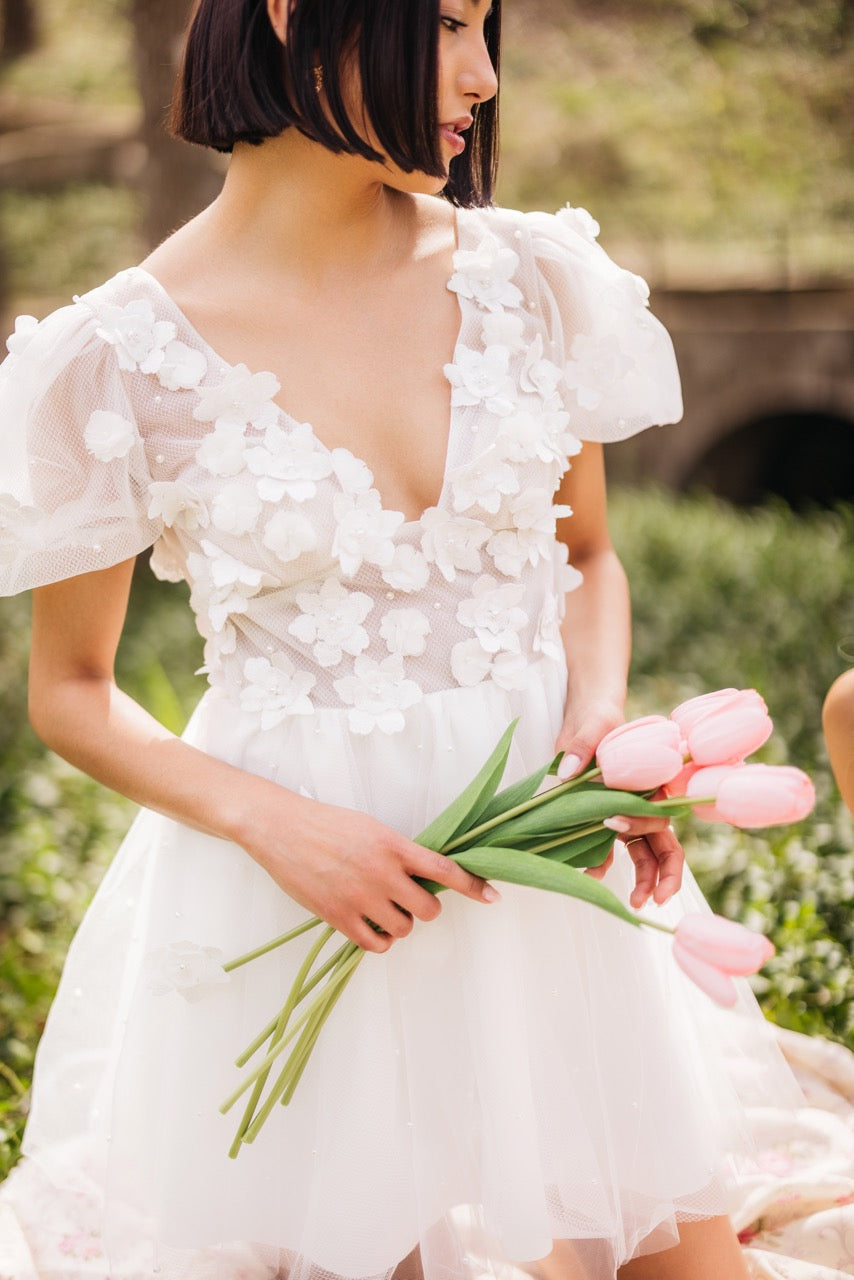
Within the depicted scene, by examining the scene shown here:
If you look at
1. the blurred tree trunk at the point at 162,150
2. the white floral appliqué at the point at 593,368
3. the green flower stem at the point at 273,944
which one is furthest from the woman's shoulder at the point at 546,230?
the blurred tree trunk at the point at 162,150

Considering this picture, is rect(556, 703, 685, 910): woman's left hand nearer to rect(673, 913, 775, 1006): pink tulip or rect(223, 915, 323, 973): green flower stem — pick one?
rect(673, 913, 775, 1006): pink tulip

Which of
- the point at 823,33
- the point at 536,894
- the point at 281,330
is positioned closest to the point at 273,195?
the point at 281,330

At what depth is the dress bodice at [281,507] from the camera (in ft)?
4.86

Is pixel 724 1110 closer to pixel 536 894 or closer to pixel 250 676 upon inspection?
pixel 536 894

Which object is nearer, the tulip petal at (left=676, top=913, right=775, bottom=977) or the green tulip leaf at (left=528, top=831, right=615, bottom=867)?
the tulip petal at (left=676, top=913, right=775, bottom=977)

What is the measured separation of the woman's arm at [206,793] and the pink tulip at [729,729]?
0.93 ft

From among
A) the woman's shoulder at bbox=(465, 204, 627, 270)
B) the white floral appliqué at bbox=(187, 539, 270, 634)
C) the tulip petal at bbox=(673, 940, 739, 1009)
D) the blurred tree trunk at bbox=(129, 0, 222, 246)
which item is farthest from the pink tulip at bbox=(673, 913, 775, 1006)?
the blurred tree trunk at bbox=(129, 0, 222, 246)

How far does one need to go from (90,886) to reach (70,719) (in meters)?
2.38

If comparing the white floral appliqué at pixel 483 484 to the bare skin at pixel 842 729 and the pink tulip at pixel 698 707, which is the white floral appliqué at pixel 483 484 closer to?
the pink tulip at pixel 698 707

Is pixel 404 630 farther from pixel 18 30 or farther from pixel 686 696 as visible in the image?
pixel 18 30

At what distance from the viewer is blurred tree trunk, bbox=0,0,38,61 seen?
10.8 metres

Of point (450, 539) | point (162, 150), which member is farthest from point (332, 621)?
point (162, 150)

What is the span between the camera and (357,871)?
137 centimetres

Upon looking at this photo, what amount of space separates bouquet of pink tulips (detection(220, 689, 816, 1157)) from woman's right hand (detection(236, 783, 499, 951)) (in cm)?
4
